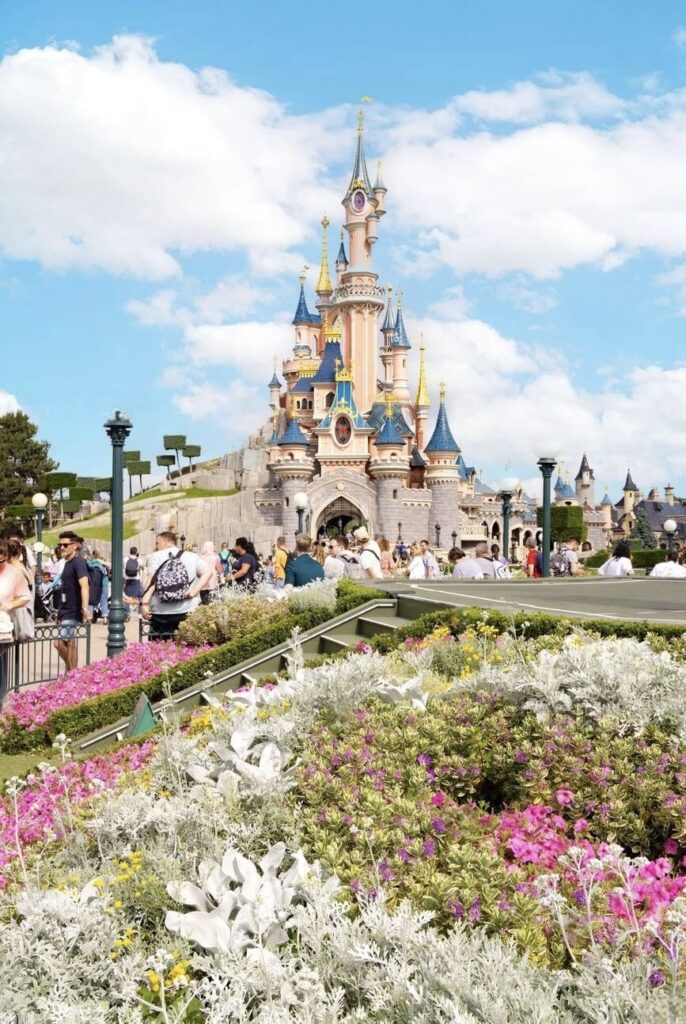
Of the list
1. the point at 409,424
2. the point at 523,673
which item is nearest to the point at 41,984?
the point at 523,673

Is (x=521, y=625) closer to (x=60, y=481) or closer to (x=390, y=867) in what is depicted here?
(x=390, y=867)

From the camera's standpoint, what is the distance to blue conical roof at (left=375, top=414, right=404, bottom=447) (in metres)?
58.4

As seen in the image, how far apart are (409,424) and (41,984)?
Answer: 66.7m

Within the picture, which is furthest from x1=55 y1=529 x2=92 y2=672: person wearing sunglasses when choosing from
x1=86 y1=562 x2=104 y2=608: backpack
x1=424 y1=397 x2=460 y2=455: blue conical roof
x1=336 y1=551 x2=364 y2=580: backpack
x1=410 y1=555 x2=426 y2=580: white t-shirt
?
x1=424 y1=397 x2=460 y2=455: blue conical roof

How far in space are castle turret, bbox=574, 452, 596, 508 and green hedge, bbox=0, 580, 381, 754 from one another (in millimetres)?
74165

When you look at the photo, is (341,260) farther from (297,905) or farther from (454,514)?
(297,905)

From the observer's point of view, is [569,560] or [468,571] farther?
A: [569,560]

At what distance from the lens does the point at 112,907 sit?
3.52 metres

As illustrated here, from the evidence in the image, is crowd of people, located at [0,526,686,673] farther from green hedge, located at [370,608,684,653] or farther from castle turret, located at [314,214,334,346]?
castle turret, located at [314,214,334,346]

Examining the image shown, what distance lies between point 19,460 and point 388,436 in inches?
1123

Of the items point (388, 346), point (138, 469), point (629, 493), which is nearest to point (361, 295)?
point (388, 346)

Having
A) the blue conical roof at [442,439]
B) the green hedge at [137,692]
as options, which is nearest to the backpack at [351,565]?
the green hedge at [137,692]

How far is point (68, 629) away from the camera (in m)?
11.0

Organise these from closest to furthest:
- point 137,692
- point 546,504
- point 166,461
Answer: point 137,692 → point 546,504 → point 166,461
